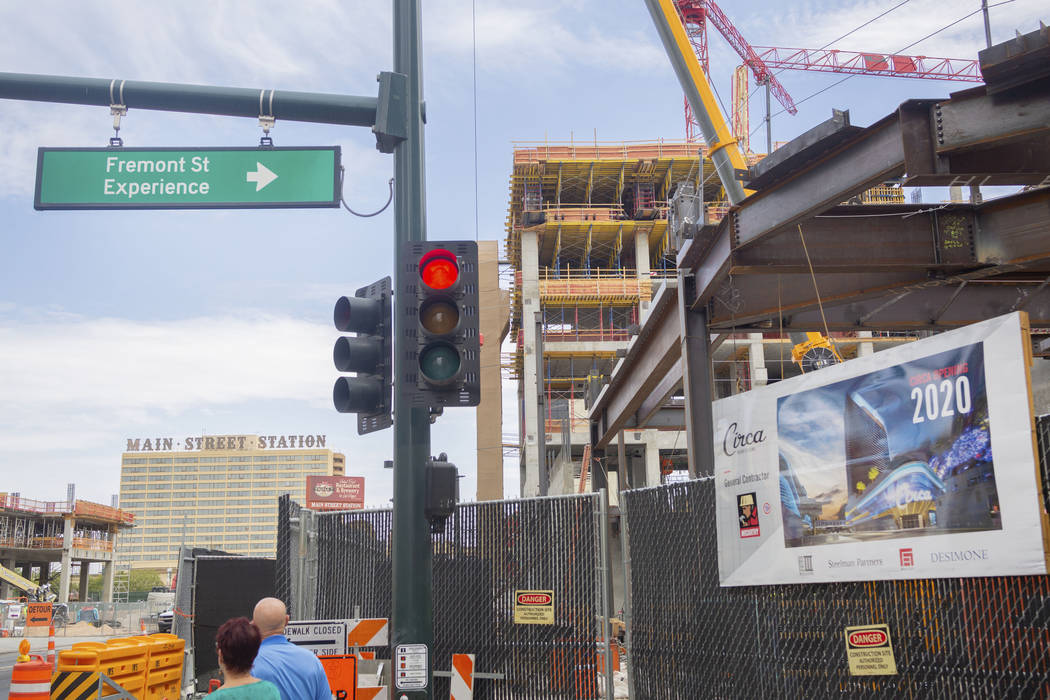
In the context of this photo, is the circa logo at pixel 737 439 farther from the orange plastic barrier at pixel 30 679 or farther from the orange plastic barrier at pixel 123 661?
the orange plastic barrier at pixel 30 679

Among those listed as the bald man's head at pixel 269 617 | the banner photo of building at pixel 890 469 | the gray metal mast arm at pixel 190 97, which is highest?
the gray metal mast arm at pixel 190 97

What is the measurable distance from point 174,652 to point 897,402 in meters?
8.13

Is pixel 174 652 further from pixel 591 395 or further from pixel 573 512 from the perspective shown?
pixel 591 395

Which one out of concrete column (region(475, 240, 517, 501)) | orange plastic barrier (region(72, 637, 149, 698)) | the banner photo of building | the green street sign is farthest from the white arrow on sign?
concrete column (region(475, 240, 517, 501))

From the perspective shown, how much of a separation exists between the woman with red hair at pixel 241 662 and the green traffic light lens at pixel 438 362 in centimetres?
239

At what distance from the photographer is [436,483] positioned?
6.70 metres

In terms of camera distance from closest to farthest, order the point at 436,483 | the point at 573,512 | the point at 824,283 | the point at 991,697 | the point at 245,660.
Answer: the point at 245,660
the point at 991,697
the point at 436,483
the point at 573,512
the point at 824,283

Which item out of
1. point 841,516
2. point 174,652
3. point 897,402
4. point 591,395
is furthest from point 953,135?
point 591,395

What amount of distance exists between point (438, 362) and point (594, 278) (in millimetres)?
55547

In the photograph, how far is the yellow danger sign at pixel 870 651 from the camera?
6676mm

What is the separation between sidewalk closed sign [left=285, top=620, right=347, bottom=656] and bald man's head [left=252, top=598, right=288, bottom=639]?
3.14 meters

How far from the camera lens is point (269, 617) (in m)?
5.16

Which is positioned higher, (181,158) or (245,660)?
(181,158)

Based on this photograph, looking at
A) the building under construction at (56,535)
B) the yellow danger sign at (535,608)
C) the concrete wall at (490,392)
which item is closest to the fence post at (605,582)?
the yellow danger sign at (535,608)
